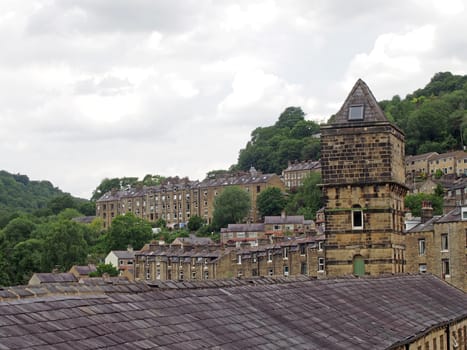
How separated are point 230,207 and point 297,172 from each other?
25.4 m

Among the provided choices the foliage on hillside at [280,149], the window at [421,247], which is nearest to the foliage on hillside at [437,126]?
the foliage on hillside at [280,149]

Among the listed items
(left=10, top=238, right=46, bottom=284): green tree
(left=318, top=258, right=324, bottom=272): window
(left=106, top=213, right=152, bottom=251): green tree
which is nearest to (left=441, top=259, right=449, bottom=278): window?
(left=318, top=258, right=324, bottom=272): window

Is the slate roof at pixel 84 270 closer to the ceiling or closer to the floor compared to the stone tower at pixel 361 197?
closer to the floor

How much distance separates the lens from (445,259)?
5391 centimetres

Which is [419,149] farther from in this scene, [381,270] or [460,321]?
[460,321]

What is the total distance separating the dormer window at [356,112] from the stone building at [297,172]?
11584 cm

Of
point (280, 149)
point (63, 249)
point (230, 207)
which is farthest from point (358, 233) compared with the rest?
point (280, 149)

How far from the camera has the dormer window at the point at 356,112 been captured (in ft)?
130

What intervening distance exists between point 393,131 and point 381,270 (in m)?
6.43

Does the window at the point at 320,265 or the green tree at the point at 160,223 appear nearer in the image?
the window at the point at 320,265

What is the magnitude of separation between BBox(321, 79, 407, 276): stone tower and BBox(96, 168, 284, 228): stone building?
356 ft

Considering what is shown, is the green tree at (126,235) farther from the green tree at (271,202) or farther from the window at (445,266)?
the window at (445,266)

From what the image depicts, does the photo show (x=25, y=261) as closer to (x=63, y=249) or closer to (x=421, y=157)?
Answer: (x=63, y=249)

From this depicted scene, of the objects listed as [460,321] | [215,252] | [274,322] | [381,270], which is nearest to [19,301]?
[274,322]
